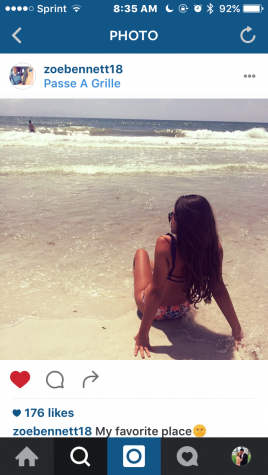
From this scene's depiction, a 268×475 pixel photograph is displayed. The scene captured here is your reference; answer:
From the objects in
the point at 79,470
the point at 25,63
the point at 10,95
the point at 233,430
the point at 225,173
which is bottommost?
the point at 79,470

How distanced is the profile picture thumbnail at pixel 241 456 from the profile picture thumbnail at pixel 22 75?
296cm

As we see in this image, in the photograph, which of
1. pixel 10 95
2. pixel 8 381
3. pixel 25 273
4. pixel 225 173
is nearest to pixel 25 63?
pixel 10 95

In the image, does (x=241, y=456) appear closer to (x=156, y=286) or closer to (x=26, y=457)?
(x=26, y=457)

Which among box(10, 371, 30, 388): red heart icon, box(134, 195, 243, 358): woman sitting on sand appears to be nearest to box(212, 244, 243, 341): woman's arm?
box(134, 195, 243, 358): woman sitting on sand

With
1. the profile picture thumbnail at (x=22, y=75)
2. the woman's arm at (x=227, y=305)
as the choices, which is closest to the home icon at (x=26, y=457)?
the woman's arm at (x=227, y=305)

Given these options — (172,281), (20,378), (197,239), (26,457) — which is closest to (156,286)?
(172,281)

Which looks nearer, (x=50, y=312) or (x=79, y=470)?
(x=79, y=470)

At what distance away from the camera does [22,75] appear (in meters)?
2.68

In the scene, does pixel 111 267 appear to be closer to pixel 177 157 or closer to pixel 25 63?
pixel 25 63

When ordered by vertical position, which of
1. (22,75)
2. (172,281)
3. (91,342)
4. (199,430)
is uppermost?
(22,75)

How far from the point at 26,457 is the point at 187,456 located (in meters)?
0.72

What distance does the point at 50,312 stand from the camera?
2764mm

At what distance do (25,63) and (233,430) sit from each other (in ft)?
9.67

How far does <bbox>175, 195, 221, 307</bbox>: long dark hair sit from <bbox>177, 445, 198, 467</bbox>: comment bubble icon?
3.56ft
